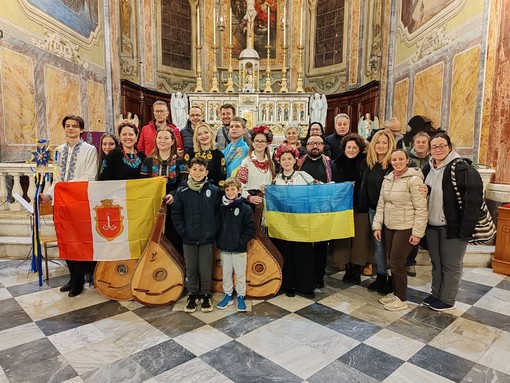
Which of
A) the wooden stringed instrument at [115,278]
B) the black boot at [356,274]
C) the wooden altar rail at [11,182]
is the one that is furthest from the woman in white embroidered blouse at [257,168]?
the wooden altar rail at [11,182]

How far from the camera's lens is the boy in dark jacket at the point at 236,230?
322cm

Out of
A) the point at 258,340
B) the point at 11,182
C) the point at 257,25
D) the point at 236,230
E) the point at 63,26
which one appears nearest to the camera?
the point at 258,340

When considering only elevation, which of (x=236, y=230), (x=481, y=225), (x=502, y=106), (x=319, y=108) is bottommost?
(x=236, y=230)

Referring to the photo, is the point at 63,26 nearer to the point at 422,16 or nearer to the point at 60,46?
the point at 60,46

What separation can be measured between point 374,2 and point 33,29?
861 cm

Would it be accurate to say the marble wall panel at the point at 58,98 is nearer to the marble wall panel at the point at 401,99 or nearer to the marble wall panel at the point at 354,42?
the marble wall panel at the point at 401,99

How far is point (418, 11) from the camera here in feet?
24.0

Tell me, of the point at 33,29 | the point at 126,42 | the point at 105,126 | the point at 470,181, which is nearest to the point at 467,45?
the point at 470,181

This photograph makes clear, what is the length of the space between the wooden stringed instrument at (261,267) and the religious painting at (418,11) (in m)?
5.66

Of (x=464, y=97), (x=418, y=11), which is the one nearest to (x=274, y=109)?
(x=418, y=11)

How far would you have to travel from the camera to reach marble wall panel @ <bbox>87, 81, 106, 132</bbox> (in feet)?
27.4

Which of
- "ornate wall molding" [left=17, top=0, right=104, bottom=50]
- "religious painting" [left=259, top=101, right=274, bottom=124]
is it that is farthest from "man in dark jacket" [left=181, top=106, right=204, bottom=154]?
"religious painting" [left=259, top=101, right=274, bottom=124]

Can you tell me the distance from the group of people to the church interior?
297mm

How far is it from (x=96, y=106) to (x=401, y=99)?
741cm
